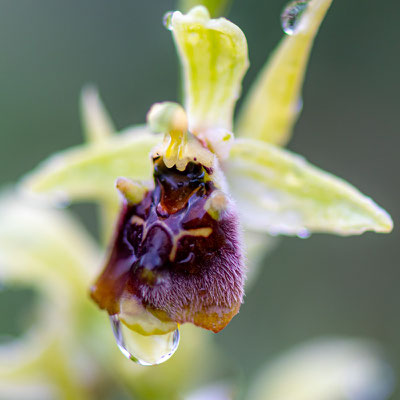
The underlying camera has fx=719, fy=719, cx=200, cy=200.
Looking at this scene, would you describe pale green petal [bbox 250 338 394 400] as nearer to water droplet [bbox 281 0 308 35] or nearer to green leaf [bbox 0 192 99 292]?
green leaf [bbox 0 192 99 292]

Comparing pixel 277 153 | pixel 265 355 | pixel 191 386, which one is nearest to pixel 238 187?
pixel 277 153

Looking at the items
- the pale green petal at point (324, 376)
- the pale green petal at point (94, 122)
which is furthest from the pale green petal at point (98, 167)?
the pale green petal at point (324, 376)

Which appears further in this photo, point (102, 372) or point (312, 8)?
point (102, 372)

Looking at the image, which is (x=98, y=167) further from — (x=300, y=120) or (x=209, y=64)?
(x=300, y=120)

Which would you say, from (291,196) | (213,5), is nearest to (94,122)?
(213,5)

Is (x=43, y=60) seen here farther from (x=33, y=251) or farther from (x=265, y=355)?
(x=33, y=251)

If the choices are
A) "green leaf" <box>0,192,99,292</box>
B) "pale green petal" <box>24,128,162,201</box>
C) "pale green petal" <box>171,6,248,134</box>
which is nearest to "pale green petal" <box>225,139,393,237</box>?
"pale green petal" <box>171,6,248,134</box>

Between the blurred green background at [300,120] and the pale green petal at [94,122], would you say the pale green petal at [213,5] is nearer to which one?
the pale green petal at [94,122]
